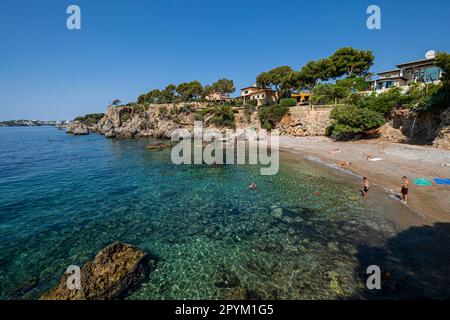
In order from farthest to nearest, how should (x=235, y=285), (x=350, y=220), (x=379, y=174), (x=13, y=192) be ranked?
(x=379, y=174) < (x=13, y=192) < (x=350, y=220) < (x=235, y=285)

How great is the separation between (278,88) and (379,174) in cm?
5802

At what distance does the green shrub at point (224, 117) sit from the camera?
5612 cm

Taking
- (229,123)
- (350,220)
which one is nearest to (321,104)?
(229,123)

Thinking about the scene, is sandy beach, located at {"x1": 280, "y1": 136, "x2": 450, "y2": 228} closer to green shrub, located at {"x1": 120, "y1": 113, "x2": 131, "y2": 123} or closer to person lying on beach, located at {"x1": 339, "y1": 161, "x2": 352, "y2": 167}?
person lying on beach, located at {"x1": 339, "y1": 161, "x2": 352, "y2": 167}

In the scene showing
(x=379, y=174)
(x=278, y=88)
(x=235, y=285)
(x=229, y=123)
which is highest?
(x=278, y=88)

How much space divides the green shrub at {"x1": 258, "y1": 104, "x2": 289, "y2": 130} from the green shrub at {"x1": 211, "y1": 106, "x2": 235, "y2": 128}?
8344 mm

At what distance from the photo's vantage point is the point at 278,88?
2729 inches

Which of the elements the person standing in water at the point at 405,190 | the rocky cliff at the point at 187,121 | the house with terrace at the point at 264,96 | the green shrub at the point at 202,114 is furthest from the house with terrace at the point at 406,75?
the green shrub at the point at 202,114

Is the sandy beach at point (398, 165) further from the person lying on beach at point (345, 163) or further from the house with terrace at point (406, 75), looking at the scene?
the house with terrace at point (406, 75)

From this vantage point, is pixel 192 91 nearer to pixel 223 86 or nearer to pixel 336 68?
pixel 223 86

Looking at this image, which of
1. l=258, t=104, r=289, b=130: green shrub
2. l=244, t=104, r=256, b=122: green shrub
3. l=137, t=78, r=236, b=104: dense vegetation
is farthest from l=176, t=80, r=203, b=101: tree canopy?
l=258, t=104, r=289, b=130: green shrub

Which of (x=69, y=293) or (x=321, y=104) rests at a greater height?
(x=321, y=104)

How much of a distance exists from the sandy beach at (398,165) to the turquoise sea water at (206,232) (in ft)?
5.41
